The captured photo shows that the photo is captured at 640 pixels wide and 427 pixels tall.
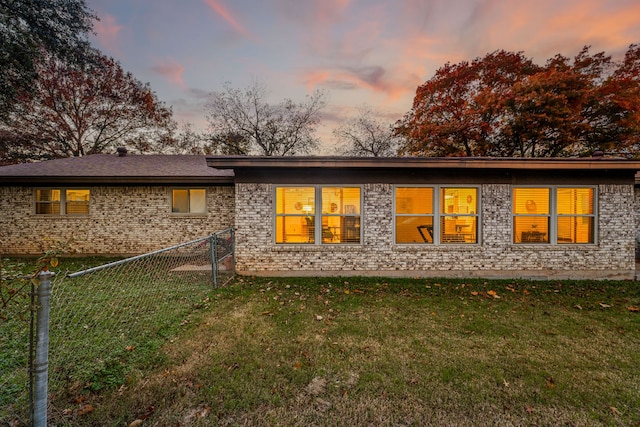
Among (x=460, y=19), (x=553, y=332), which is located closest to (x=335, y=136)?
(x=460, y=19)

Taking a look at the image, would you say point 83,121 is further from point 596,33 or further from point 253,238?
point 596,33

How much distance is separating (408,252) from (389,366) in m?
4.42

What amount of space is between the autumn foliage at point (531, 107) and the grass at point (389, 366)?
48.0 ft

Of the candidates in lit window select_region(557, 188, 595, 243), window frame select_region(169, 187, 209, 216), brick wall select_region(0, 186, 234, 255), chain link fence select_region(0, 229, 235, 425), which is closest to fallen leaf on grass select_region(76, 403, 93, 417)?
chain link fence select_region(0, 229, 235, 425)

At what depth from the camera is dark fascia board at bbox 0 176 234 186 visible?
968cm

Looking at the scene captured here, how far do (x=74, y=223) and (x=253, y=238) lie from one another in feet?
25.5

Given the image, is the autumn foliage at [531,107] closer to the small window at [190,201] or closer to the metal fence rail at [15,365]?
the small window at [190,201]

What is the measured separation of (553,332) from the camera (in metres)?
4.21

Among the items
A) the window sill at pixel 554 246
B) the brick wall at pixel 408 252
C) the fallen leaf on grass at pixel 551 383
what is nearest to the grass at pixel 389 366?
the fallen leaf on grass at pixel 551 383

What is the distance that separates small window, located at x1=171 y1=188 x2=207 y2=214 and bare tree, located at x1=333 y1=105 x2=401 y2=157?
15.4 m

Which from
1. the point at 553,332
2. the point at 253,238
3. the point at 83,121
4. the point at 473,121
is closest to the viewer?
the point at 553,332

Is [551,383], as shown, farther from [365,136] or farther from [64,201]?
[365,136]

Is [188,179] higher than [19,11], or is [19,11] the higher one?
[19,11]

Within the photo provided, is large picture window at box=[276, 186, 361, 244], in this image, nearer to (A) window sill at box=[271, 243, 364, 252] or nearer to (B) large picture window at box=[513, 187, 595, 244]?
(A) window sill at box=[271, 243, 364, 252]
